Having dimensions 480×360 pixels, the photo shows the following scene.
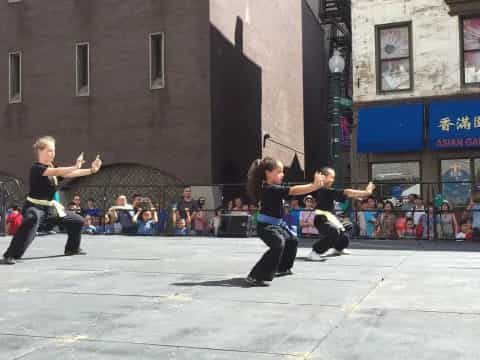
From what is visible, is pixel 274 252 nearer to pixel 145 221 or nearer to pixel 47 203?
pixel 47 203

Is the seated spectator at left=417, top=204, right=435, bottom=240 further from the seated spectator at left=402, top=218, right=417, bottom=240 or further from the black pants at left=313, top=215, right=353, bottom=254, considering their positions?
the black pants at left=313, top=215, right=353, bottom=254

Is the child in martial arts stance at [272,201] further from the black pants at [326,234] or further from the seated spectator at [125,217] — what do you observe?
the seated spectator at [125,217]

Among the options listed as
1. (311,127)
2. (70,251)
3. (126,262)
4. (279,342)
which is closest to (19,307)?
(279,342)

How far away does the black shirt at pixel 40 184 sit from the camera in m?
8.45

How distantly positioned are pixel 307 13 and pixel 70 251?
26843mm

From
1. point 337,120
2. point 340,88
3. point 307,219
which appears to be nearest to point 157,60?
point 307,219

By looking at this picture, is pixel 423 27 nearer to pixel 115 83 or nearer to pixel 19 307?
pixel 115 83

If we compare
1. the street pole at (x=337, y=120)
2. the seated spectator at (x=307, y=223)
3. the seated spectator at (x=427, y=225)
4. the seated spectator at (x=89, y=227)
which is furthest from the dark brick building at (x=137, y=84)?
the seated spectator at (x=427, y=225)

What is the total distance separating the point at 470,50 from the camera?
16641 millimetres

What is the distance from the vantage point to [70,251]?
945 centimetres

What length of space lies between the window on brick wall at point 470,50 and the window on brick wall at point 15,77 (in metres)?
15.2

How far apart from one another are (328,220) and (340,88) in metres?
17.9

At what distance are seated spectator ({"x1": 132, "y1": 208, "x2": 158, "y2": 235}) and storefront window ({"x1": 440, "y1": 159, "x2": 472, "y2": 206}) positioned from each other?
7735 mm

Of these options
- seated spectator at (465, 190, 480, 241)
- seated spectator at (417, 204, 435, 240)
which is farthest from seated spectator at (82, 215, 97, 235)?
seated spectator at (465, 190, 480, 241)
